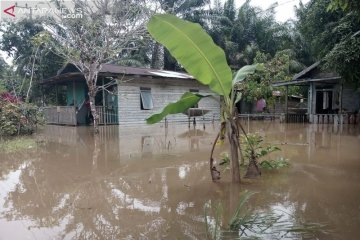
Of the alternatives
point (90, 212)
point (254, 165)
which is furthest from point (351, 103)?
point (90, 212)

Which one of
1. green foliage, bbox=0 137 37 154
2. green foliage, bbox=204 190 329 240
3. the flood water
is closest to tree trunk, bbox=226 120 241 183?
the flood water

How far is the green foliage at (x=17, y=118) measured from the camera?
12.1m

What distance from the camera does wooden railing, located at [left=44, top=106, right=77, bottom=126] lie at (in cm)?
1792

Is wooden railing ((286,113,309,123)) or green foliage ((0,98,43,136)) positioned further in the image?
wooden railing ((286,113,309,123))

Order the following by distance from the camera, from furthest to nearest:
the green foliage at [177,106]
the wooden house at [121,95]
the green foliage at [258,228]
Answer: the wooden house at [121,95] < the green foliage at [177,106] < the green foliage at [258,228]

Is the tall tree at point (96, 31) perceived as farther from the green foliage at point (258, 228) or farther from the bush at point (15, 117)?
the green foliage at point (258, 228)

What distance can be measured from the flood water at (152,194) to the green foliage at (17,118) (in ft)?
13.4

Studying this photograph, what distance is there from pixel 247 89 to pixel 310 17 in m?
8.04

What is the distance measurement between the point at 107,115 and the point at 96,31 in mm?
5877

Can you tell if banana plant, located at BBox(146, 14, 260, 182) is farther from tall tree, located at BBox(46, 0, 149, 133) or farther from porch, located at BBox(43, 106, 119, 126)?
porch, located at BBox(43, 106, 119, 126)

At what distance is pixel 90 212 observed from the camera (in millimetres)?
4230

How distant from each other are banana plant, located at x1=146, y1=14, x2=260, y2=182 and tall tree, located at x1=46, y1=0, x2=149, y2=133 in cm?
897

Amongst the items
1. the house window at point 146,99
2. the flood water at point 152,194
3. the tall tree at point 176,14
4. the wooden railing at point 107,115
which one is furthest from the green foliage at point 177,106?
the tall tree at point 176,14

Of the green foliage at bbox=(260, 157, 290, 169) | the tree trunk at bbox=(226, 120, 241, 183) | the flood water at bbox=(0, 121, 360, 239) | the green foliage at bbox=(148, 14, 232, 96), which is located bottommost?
the flood water at bbox=(0, 121, 360, 239)
